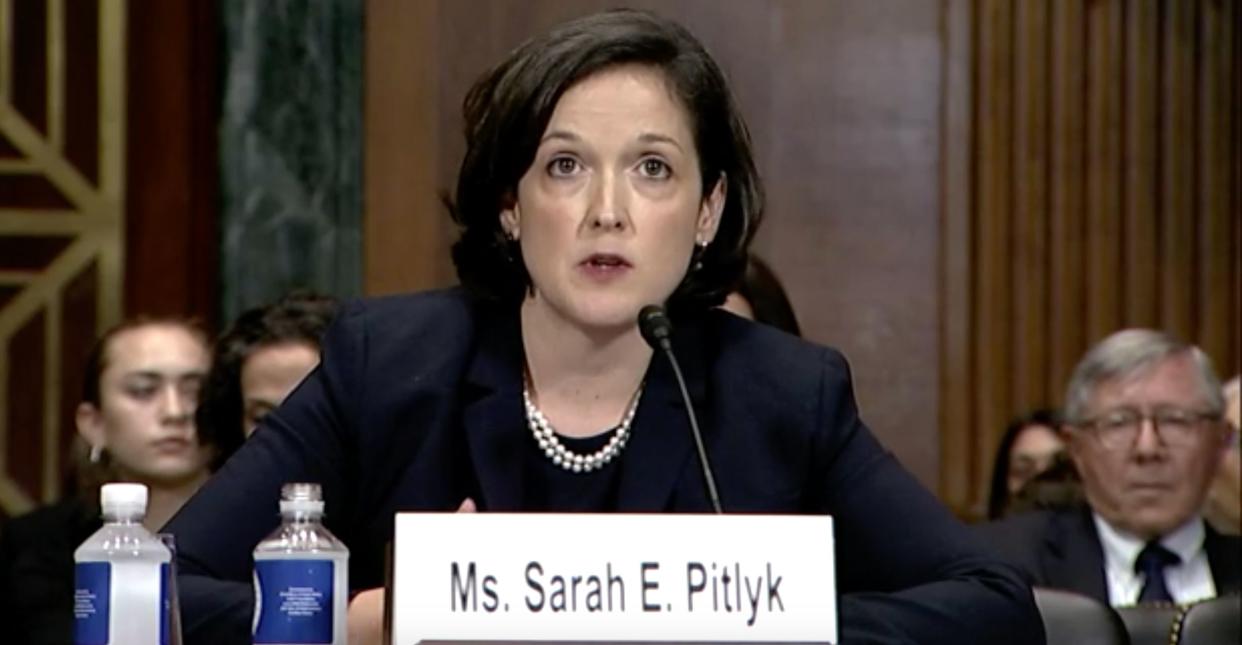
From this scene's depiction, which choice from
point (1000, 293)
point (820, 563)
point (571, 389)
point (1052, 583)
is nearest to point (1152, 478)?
point (1052, 583)

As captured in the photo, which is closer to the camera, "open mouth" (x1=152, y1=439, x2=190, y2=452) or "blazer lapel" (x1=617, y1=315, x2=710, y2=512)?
"blazer lapel" (x1=617, y1=315, x2=710, y2=512)

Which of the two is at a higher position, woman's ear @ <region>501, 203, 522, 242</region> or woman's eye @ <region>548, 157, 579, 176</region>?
woman's eye @ <region>548, 157, 579, 176</region>

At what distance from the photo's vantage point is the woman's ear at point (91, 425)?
17.1 ft

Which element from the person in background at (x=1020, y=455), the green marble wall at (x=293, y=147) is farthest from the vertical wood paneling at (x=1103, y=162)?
the green marble wall at (x=293, y=147)

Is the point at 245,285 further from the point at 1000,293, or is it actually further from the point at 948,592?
the point at 948,592

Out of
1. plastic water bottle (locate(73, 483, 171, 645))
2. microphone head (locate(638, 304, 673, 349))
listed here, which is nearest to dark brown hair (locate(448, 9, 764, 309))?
microphone head (locate(638, 304, 673, 349))

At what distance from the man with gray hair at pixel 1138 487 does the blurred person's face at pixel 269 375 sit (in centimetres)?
153

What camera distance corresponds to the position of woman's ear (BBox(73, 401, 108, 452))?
522cm

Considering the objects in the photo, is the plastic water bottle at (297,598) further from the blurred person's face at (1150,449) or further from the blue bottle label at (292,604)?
the blurred person's face at (1150,449)

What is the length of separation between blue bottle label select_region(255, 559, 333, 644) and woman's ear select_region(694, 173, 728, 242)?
0.83m

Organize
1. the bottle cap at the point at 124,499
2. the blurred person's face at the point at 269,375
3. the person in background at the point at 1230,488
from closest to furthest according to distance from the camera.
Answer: the bottle cap at the point at 124,499
the blurred person's face at the point at 269,375
the person in background at the point at 1230,488

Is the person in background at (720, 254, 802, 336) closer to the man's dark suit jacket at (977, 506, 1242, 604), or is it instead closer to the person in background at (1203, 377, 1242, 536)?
the man's dark suit jacket at (977, 506, 1242, 604)

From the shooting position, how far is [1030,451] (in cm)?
615

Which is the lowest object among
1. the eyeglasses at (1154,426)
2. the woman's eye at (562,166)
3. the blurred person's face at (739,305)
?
the woman's eye at (562,166)
